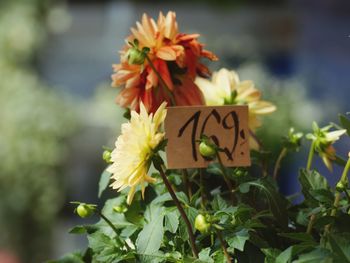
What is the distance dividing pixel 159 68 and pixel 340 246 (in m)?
0.26

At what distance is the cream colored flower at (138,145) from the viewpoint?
0.51 m

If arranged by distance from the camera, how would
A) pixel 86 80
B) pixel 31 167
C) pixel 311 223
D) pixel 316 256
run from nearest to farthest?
pixel 316 256
pixel 311 223
pixel 31 167
pixel 86 80

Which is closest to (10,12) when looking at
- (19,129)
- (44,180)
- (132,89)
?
(19,129)

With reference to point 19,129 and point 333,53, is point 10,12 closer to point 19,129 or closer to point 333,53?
point 19,129

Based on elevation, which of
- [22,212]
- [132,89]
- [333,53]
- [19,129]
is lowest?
[22,212]

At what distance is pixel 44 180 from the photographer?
2.30 meters

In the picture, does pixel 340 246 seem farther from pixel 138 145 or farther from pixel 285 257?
pixel 138 145

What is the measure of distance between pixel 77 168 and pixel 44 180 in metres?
0.30

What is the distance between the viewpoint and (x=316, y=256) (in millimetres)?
465

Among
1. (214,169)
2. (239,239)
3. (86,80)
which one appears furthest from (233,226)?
(86,80)

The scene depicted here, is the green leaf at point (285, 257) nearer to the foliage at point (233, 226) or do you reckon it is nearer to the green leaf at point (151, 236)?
the foliage at point (233, 226)

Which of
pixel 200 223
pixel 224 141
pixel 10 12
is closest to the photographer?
pixel 200 223

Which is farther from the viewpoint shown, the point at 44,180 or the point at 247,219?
the point at 44,180

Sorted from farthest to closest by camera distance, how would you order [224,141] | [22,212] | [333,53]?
1. [22,212]
2. [333,53]
3. [224,141]
